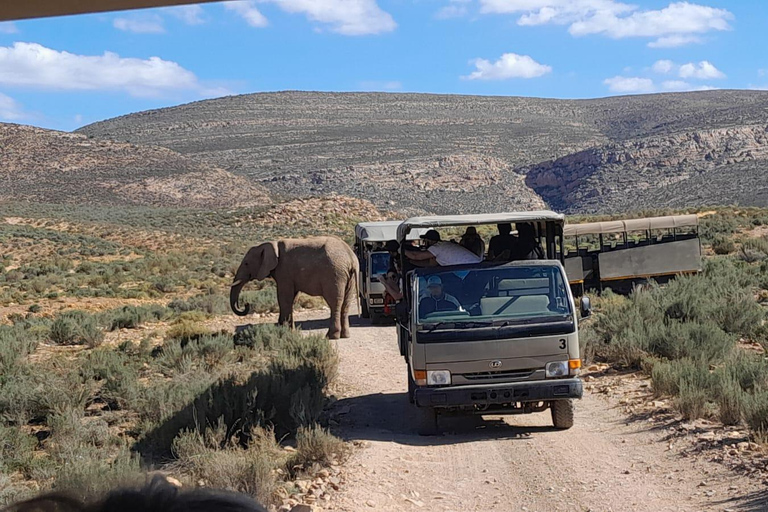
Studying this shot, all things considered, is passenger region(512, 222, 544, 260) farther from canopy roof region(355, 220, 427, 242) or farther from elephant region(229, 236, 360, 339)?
canopy roof region(355, 220, 427, 242)

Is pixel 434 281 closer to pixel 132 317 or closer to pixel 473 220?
pixel 473 220

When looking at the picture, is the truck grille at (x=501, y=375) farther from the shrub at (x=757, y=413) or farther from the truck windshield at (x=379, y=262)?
the truck windshield at (x=379, y=262)

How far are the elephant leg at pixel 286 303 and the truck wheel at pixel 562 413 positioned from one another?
8.56 metres

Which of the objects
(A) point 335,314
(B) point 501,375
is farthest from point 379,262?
(B) point 501,375

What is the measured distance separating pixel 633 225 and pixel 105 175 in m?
63.3

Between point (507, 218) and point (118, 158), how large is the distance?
75.9 m

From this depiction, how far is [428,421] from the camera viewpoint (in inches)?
376

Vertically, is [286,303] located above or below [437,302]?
below

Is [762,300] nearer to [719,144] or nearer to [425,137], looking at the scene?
[719,144]

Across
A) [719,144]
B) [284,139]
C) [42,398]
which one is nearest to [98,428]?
[42,398]

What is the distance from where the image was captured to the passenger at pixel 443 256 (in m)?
10.1

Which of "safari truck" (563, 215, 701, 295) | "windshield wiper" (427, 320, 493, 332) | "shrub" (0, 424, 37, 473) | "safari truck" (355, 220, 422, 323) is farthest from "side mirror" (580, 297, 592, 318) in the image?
"safari truck" (563, 215, 701, 295)

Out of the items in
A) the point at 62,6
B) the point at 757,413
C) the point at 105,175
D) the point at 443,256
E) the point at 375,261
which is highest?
the point at 105,175

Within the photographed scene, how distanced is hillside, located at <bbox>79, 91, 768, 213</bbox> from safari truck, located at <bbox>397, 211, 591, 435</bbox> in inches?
2405
